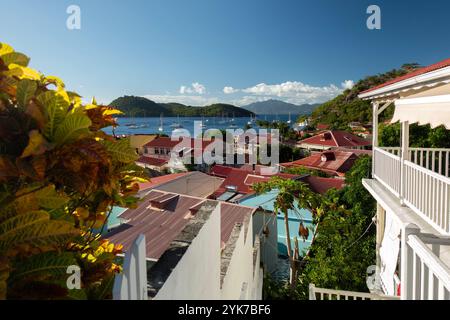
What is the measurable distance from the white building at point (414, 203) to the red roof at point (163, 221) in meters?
2.78

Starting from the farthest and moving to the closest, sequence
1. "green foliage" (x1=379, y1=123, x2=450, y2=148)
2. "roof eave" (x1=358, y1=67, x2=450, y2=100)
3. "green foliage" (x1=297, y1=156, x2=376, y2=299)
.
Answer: "green foliage" (x1=379, y1=123, x2=450, y2=148) < "green foliage" (x1=297, y1=156, x2=376, y2=299) < "roof eave" (x1=358, y1=67, x2=450, y2=100)

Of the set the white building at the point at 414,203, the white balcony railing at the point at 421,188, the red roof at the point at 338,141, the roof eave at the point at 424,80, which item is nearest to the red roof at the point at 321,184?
the white building at the point at 414,203

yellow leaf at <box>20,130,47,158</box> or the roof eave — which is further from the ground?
the roof eave

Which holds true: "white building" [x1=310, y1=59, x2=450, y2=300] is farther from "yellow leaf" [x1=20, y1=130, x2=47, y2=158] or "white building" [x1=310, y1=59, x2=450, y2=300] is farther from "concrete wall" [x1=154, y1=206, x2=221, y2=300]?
"yellow leaf" [x1=20, y1=130, x2=47, y2=158]

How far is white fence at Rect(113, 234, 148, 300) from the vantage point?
103 cm

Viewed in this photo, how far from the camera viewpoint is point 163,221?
7820mm

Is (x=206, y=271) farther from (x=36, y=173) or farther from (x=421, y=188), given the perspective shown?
(x=421, y=188)

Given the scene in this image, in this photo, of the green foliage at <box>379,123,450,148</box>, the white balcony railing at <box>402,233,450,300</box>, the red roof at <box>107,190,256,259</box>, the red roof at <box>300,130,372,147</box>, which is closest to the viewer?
the white balcony railing at <box>402,233,450,300</box>

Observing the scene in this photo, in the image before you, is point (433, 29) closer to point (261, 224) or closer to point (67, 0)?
point (261, 224)

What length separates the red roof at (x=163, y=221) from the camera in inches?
238

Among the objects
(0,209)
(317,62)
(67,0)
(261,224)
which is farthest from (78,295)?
(317,62)

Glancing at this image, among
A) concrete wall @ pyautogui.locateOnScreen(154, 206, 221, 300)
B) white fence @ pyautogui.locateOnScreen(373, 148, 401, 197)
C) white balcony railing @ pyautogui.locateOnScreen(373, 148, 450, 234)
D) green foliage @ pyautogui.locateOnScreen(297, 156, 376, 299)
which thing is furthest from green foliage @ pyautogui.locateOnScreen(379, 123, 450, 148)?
concrete wall @ pyautogui.locateOnScreen(154, 206, 221, 300)

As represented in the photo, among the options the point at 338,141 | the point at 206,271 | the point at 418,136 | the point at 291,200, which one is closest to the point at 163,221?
the point at 291,200

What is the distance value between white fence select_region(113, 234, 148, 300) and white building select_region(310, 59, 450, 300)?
1247 millimetres
